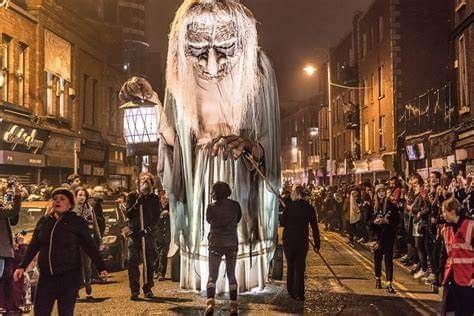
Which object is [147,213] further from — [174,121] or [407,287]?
[407,287]

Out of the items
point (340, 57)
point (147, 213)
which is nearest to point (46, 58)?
point (147, 213)

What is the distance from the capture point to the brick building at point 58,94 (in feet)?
73.4

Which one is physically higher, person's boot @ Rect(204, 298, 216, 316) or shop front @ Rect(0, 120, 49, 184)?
shop front @ Rect(0, 120, 49, 184)

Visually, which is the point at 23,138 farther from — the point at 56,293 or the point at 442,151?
the point at 56,293

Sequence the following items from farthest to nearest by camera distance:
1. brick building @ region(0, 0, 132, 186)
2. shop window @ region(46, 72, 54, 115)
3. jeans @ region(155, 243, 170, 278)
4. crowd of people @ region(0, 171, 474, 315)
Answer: shop window @ region(46, 72, 54, 115)
brick building @ region(0, 0, 132, 186)
jeans @ region(155, 243, 170, 278)
crowd of people @ region(0, 171, 474, 315)

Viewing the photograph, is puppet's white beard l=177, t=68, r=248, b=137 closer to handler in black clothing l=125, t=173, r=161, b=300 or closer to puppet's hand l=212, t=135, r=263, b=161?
puppet's hand l=212, t=135, r=263, b=161

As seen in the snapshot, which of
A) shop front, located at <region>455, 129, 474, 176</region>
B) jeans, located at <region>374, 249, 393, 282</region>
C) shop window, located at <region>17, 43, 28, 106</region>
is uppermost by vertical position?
shop window, located at <region>17, 43, 28, 106</region>

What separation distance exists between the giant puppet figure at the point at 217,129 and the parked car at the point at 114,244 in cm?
404

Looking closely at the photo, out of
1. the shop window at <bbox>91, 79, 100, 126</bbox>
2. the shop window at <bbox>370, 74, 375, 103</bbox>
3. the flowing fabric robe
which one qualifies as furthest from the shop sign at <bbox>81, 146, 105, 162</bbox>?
the flowing fabric robe

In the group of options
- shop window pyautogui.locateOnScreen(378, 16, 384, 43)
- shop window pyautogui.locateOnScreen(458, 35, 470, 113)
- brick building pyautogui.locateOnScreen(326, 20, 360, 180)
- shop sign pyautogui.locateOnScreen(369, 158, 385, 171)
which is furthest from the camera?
brick building pyautogui.locateOnScreen(326, 20, 360, 180)

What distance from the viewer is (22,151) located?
23438 millimetres

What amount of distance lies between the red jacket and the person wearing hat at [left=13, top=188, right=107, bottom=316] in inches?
146

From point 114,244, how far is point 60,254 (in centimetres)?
773

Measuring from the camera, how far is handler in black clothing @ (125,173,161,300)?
10125mm
